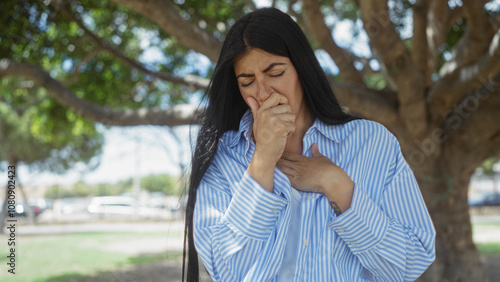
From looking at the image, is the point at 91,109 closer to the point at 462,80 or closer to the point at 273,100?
the point at 462,80

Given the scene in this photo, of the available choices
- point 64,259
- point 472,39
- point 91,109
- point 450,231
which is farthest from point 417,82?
point 64,259

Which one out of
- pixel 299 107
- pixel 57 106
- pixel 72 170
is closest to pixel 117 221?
pixel 72 170

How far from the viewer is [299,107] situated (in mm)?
1814

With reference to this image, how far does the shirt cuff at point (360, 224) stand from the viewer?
1554mm

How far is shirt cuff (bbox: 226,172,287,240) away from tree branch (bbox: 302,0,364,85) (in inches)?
184

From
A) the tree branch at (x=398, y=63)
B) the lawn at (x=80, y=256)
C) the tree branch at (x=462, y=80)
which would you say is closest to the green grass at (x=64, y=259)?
the lawn at (x=80, y=256)

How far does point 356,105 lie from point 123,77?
17.7ft

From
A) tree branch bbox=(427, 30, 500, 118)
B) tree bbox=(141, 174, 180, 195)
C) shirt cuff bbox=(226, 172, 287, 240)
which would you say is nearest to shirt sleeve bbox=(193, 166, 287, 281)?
shirt cuff bbox=(226, 172, 287, 240)

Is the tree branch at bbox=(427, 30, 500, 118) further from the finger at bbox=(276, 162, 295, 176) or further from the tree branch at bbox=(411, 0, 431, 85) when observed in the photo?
the finger at bbox=(276, 162, 295, 176)

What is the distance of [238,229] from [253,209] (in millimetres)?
79

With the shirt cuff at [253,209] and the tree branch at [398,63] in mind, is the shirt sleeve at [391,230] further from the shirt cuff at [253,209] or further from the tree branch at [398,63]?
the tree branch at [398,63]

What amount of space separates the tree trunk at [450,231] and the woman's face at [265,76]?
203 inches

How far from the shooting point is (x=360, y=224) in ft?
5.10

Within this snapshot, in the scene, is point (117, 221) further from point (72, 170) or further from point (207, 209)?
point (207, 209)
